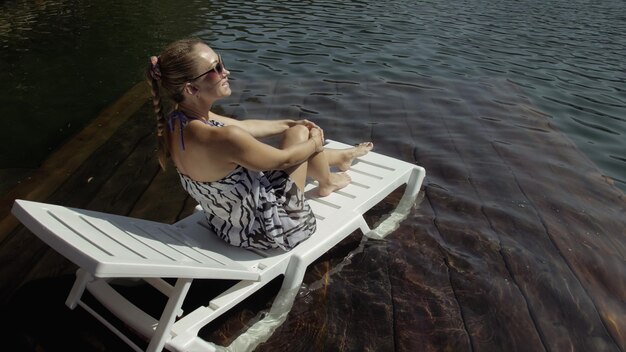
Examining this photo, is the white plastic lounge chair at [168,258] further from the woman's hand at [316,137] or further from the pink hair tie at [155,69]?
the pink hair tie at [155,69]

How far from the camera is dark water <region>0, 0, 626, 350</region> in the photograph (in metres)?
4.34

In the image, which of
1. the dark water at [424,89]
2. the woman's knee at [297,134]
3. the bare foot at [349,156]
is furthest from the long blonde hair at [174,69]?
the bare foot at [349,156]

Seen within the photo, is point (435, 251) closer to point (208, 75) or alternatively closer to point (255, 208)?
point (255, 208)

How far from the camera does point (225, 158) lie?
2.78 m

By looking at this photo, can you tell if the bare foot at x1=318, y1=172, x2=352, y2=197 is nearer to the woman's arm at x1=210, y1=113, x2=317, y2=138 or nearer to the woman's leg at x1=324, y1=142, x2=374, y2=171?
the woman's leg at x1=324, y1=142, x2=374, y2=171

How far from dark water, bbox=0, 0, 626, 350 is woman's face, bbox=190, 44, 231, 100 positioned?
1.48m

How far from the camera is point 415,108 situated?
24.5 ft

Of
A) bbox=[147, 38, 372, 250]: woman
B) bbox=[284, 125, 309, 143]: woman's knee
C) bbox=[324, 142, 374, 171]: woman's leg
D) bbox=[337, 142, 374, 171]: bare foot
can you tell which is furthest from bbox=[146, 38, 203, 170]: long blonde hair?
bbox=[337, 142, 374, 171]: bare foot

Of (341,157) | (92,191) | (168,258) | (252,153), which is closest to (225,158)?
(252,153)

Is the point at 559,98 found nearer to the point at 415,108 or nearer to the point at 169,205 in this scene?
the point at 415,108

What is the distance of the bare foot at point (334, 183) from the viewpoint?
13.1ft

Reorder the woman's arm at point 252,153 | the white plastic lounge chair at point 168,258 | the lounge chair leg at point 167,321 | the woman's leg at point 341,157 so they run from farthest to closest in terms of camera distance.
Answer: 1. the woman's leg at point 341,157
2. the woman's arm at point 252,153
3. the lounge chair leg at point 167,321
4. the white plastic lounge chair at point 168,258

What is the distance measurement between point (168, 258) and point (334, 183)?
177 cm

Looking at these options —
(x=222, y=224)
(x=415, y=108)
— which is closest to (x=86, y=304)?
(x=222, y=224)
